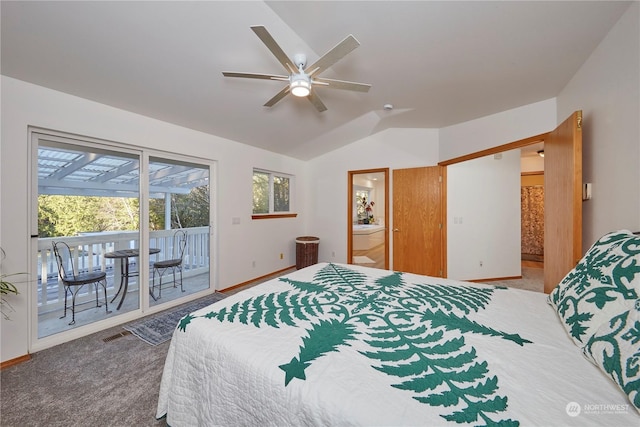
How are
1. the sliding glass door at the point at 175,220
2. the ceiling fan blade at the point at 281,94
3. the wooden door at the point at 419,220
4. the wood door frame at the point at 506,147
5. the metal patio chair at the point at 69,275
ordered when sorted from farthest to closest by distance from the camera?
the wooden door at the point at 419,220
the sliding glass door at the point at 175,220
the wood door frame at the point at 506,147
the metal patio chair at the point at 69,275
the ceiling fan blade at the point at 281,94

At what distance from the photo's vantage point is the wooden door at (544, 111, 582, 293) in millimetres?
1801

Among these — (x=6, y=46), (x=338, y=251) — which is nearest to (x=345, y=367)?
(x=6, y=46)

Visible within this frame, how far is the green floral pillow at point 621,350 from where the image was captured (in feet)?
2.34

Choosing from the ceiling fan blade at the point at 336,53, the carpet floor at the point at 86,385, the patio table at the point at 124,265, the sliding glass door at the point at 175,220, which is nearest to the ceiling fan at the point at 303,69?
the ceiling fan blade at the point at 336,53

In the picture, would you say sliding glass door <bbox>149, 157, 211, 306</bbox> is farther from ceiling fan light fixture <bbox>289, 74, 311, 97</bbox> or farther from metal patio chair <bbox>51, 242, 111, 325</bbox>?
ceiling fan light fixture <bbox>289, 74, 311, 97</bbox>

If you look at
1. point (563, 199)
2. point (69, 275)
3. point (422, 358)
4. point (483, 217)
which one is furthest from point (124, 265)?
point (483, 217)

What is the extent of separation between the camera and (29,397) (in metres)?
1.60

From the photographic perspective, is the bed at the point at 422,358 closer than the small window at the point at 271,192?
Yes

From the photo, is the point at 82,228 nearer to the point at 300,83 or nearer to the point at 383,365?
the point at 300,83

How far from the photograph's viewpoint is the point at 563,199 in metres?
2.07

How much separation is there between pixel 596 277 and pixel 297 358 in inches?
54.0

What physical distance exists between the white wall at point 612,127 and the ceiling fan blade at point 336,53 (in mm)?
1653

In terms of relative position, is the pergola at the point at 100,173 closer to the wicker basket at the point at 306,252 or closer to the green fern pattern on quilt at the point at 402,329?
the wicker basket at the point at 306,252

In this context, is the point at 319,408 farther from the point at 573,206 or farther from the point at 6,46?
the point at 6,46
